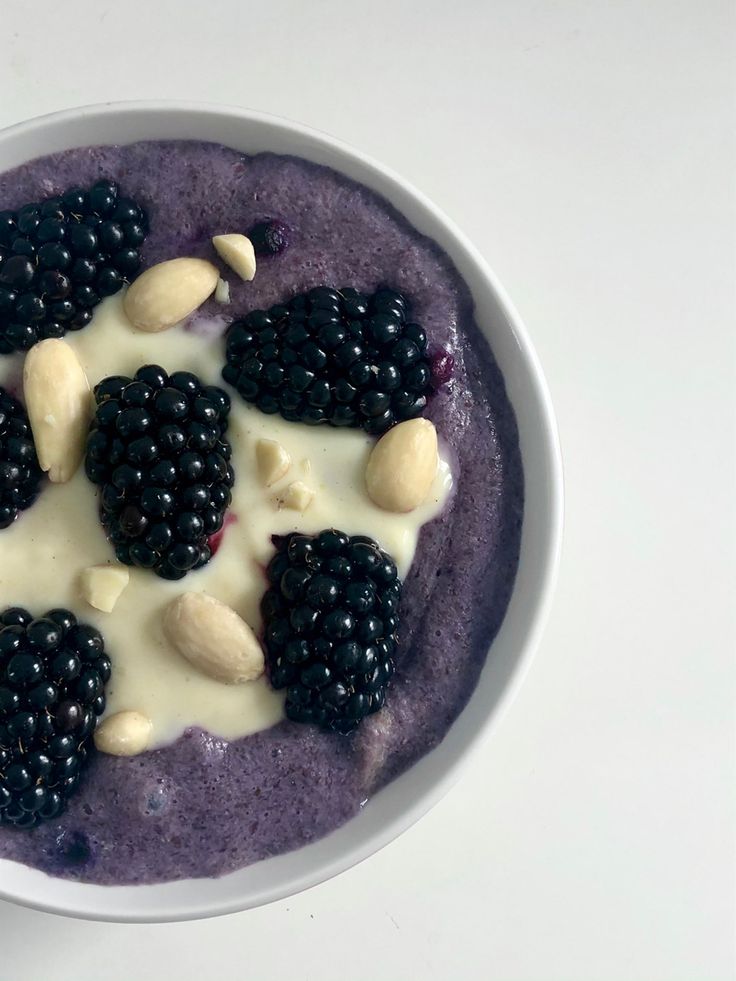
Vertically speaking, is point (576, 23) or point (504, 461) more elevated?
Result: point (576, 23)

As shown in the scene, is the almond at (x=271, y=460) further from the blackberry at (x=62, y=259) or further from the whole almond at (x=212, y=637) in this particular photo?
the blackberry at (x=62, y=259)

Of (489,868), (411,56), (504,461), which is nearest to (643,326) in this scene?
(504,461)

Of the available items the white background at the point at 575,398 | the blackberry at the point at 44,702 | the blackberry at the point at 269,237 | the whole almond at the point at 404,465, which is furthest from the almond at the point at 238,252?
the blackberry at the point at 44,702

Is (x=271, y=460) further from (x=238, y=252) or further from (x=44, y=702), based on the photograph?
(x=44, y=702)

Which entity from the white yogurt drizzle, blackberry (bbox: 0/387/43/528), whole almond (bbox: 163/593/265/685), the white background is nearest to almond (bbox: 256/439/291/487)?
the white yogurt drizzle

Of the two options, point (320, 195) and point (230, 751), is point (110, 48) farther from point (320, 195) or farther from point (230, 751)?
point (230, 751)

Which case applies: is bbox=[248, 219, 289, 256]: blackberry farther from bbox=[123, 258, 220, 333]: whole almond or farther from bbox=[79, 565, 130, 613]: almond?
bbox=[79, 565, 130, 613]: almond

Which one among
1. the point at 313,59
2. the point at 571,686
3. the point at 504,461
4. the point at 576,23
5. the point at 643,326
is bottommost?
the point at 571,686
